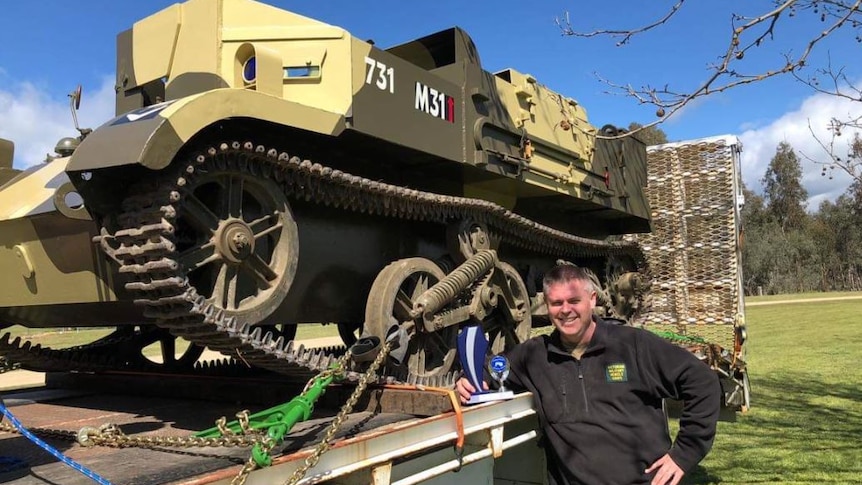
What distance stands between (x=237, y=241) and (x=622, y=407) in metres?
2.14

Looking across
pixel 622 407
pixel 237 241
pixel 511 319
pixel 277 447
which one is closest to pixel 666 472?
pixel 622 407

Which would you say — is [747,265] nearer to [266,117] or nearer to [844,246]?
[844,246]

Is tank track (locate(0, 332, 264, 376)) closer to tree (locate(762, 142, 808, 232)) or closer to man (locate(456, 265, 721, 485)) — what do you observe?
man (locate(456, 265, 721, 485))

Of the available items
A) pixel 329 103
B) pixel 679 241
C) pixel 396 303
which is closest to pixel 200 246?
pixel 329 103

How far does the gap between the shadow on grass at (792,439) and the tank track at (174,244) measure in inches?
133

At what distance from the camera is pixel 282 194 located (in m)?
4.34

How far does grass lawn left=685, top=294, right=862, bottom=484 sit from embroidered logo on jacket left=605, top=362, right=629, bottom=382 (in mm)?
3815

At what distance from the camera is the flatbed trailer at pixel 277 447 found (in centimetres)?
277

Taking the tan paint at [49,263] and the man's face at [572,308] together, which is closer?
the man's face at [572,308]

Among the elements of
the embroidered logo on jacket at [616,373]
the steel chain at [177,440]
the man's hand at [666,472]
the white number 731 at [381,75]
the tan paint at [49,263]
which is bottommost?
the man's hand at [666,472]

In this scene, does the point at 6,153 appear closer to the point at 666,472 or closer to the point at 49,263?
the point at 49,263

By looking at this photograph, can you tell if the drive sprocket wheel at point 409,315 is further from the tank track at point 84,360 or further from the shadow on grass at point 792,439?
the shadow on grass at point 792,439

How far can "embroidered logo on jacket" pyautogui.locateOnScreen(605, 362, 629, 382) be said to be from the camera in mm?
3205

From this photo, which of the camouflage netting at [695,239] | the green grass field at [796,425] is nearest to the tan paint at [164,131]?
the green grass field at [796,425]
